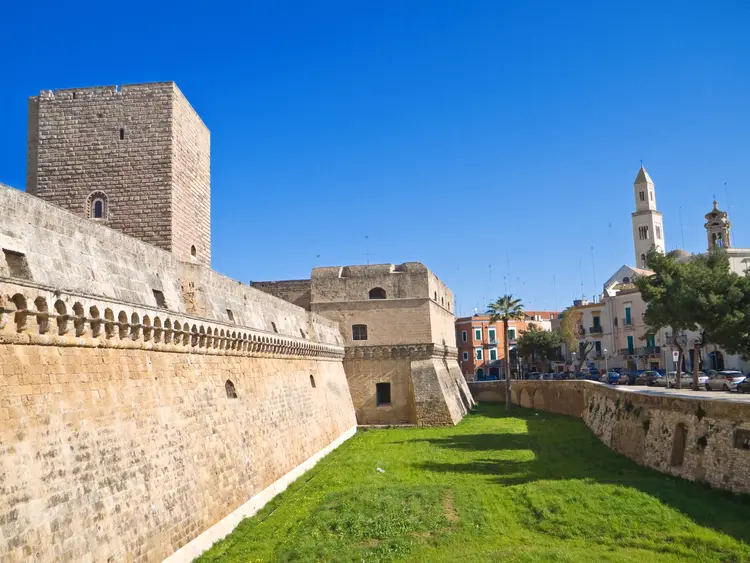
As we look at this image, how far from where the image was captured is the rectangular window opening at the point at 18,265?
27.9 ft

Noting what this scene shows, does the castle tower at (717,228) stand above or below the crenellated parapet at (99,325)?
above

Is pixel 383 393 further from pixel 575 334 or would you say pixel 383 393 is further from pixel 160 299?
pixel 575 334

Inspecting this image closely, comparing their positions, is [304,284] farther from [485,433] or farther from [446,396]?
[485,433]

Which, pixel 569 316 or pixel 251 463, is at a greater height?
pixel 569 316

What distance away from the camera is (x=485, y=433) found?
2709cm

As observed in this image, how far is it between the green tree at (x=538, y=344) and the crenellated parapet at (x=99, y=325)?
165 feet

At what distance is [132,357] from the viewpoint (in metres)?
10.9

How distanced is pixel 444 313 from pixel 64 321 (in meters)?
30.5

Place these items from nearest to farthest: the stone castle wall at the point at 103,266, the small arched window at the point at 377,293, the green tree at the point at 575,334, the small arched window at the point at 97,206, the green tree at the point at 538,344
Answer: the stone castle wall at the point at 103,266
the small arched window at the point at 97,206
the small arched window at the point at 377,293
the green tree at the point at 575,334
the green tree at the point at 538,344

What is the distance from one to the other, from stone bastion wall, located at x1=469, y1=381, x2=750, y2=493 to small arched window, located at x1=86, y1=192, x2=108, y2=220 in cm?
1572

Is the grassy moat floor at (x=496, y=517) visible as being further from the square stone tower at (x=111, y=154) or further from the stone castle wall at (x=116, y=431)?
the square stone tower at (x=111, y=154)

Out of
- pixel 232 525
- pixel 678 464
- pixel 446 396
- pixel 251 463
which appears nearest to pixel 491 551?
pixel 232 525

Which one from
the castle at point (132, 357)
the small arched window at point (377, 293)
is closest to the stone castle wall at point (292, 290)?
the small arched window at point (377, 293)

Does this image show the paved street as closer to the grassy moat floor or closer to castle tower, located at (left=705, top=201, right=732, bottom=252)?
the grassy moat floor
